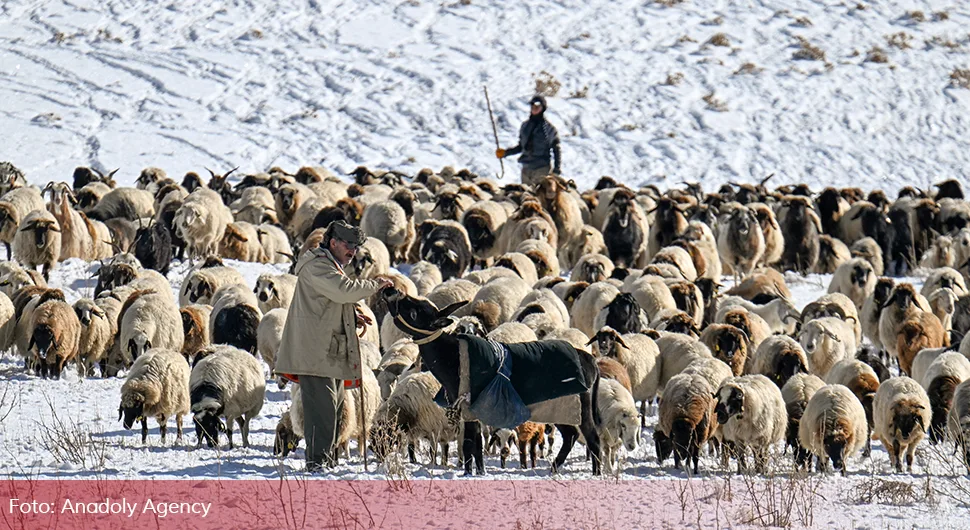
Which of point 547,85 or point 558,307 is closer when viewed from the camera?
point 558,307

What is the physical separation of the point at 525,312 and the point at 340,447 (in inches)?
145

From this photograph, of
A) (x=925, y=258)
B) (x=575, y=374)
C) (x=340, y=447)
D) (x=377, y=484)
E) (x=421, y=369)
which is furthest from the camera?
(x=925, y=258)

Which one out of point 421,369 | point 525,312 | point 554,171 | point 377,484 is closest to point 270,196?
point 554,171

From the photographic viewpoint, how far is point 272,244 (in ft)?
56.0

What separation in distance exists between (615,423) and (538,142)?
40.6ft

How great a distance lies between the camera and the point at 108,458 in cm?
718

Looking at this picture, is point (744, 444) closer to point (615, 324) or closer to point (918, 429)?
point (918, 429)

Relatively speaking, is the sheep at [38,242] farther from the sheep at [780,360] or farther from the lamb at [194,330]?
the sheep at [780,360]

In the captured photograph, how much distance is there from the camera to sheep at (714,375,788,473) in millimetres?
8336

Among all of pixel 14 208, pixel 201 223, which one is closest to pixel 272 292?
pixel 201 223

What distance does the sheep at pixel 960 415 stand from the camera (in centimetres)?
845

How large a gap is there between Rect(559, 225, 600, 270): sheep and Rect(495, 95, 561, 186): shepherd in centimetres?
200

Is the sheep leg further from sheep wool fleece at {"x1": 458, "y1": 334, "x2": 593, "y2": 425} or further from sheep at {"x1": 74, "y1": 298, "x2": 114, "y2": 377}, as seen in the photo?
sheep at {"x1": 74, "y1": 298, "x2": 114, "y2": 377}

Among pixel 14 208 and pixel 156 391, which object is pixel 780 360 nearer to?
pixel 156 391
